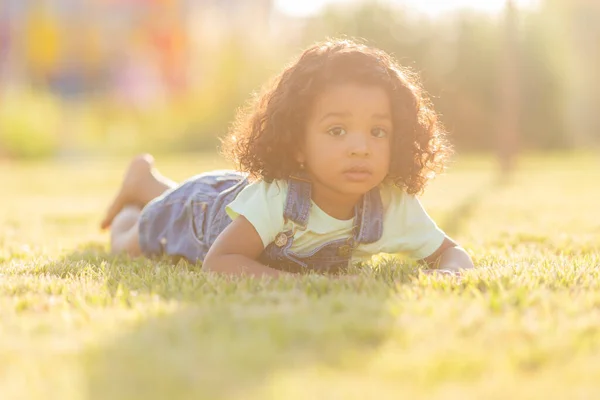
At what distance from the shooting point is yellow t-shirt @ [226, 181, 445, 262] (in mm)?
2516

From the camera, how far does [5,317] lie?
5.93 feet

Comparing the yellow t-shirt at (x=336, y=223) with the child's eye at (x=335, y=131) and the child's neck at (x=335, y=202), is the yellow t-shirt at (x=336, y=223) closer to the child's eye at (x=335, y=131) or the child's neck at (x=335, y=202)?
the child's neck at (x=335, y=202)

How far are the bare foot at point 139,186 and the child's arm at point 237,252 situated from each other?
4.22 ft

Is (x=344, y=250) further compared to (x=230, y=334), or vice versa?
(x=344, y=250)

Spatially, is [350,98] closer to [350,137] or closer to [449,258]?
[350,137]

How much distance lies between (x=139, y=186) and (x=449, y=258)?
1.67 metres

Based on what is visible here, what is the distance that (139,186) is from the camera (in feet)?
12.2

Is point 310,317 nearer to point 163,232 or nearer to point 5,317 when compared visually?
point 5,317

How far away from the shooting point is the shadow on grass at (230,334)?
135 cm

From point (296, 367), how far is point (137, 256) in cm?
199

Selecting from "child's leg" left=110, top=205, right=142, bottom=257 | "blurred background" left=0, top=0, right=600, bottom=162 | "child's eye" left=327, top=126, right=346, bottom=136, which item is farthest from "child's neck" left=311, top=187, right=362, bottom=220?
"blurred background" left=0, top=0, right=600, bottom=162

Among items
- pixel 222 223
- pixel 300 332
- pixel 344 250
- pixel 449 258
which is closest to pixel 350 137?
pixel 344 250

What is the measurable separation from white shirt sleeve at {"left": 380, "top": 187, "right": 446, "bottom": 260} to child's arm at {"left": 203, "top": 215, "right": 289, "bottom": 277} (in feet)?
1.59

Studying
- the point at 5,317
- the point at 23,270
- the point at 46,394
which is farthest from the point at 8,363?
the point at 23,270
